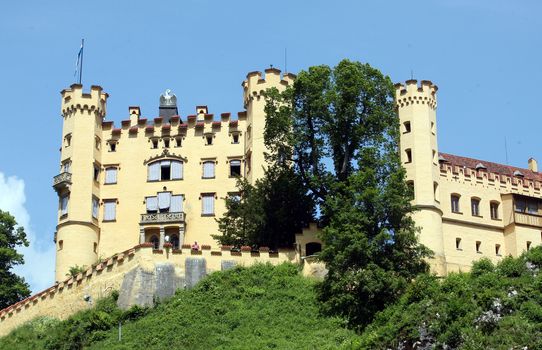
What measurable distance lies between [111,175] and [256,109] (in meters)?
11.0

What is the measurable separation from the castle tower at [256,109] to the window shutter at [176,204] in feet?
16.2

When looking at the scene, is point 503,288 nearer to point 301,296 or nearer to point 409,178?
point 301,296

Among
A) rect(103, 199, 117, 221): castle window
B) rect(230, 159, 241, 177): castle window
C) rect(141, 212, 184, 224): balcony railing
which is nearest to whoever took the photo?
rect(141, 212, 184, 224): balcony railing

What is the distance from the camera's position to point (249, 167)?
78875mm

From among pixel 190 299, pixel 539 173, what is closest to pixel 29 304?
pixel 190 299

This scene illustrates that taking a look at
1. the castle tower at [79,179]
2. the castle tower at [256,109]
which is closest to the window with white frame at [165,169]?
the castle tower at [79,179]

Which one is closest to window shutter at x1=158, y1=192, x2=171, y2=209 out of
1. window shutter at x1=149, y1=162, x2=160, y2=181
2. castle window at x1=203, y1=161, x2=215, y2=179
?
window shutter at x1=149, y1=162, x2=160, y2=181

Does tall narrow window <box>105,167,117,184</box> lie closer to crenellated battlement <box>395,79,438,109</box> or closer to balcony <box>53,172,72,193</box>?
balcony <box>53,172,72,193</box>

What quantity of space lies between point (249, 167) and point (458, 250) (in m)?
14.7

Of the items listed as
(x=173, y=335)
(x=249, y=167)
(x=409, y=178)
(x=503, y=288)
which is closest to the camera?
(x=503, y=288)

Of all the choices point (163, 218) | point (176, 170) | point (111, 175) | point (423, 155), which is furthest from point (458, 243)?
point (111, 175)

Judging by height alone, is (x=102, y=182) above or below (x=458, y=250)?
above

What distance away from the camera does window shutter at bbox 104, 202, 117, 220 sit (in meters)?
80.2

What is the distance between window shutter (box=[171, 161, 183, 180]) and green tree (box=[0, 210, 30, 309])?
1065 centimetres
